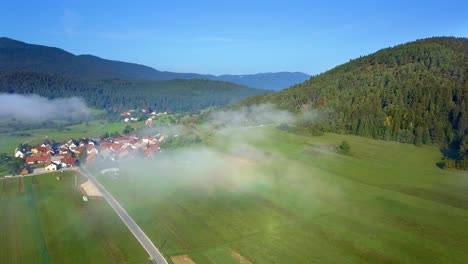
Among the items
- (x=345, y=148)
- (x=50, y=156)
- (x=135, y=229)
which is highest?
(x=345, y=148)

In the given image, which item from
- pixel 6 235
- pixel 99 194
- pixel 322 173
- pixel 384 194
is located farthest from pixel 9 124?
pixel 384 194

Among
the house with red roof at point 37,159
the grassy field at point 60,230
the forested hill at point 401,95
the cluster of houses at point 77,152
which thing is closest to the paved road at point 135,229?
the grassy field at point 60,230

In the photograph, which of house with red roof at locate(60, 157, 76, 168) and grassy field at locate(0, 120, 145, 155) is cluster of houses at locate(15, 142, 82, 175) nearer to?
house with red roof at locate(60, 157, 76, 168)

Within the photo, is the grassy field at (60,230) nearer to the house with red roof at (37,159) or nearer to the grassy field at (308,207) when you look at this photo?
the grassy field at (308,207)

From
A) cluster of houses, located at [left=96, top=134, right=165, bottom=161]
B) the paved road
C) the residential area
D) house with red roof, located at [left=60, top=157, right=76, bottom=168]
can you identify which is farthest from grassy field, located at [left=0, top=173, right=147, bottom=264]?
cluster of houses, located at [left=96, top=134, right=165, bottom=161]

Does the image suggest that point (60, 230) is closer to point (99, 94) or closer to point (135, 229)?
point (135, 229)

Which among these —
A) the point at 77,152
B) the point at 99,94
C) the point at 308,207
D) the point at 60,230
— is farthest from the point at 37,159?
the point at 99,94
